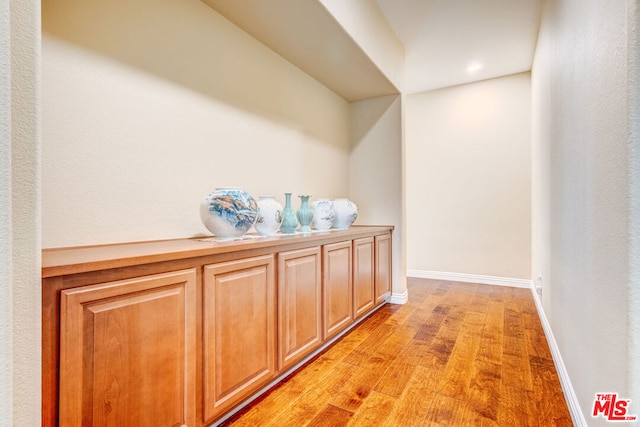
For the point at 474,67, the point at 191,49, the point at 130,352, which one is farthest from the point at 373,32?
the point at 130,352

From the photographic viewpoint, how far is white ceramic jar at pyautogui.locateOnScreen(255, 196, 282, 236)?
1868 mm

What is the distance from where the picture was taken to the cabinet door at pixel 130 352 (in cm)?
86

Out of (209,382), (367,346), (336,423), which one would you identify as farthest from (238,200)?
(367,346)

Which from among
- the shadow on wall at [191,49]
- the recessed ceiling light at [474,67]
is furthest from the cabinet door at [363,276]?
the recessed ceiling light at [474,67]

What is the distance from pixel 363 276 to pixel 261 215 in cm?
108

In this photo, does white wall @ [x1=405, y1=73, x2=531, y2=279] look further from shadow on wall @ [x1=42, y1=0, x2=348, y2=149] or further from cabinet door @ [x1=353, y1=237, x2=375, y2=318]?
shadow on wall @ [x1=42, y1=0, x2=348, y2=149]

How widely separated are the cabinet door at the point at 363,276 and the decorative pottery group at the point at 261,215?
0.25 metres

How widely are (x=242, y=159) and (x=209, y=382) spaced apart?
4.20ft

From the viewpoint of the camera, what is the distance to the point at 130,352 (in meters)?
0.99

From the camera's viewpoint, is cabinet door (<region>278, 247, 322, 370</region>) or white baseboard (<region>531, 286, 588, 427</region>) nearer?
white baseboard (<region>531, 286, 588, 427</region>)

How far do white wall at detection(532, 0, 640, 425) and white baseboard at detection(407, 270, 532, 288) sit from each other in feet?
6.59

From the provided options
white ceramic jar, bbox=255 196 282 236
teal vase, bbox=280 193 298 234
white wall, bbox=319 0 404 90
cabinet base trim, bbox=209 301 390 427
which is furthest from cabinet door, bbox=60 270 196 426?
white wall, bbox=319 0 404 90

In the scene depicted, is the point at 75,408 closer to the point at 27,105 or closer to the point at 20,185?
the point at 20,185

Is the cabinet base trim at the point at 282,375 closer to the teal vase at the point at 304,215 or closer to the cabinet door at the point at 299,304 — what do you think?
the cabinet door at the point at 299,304
